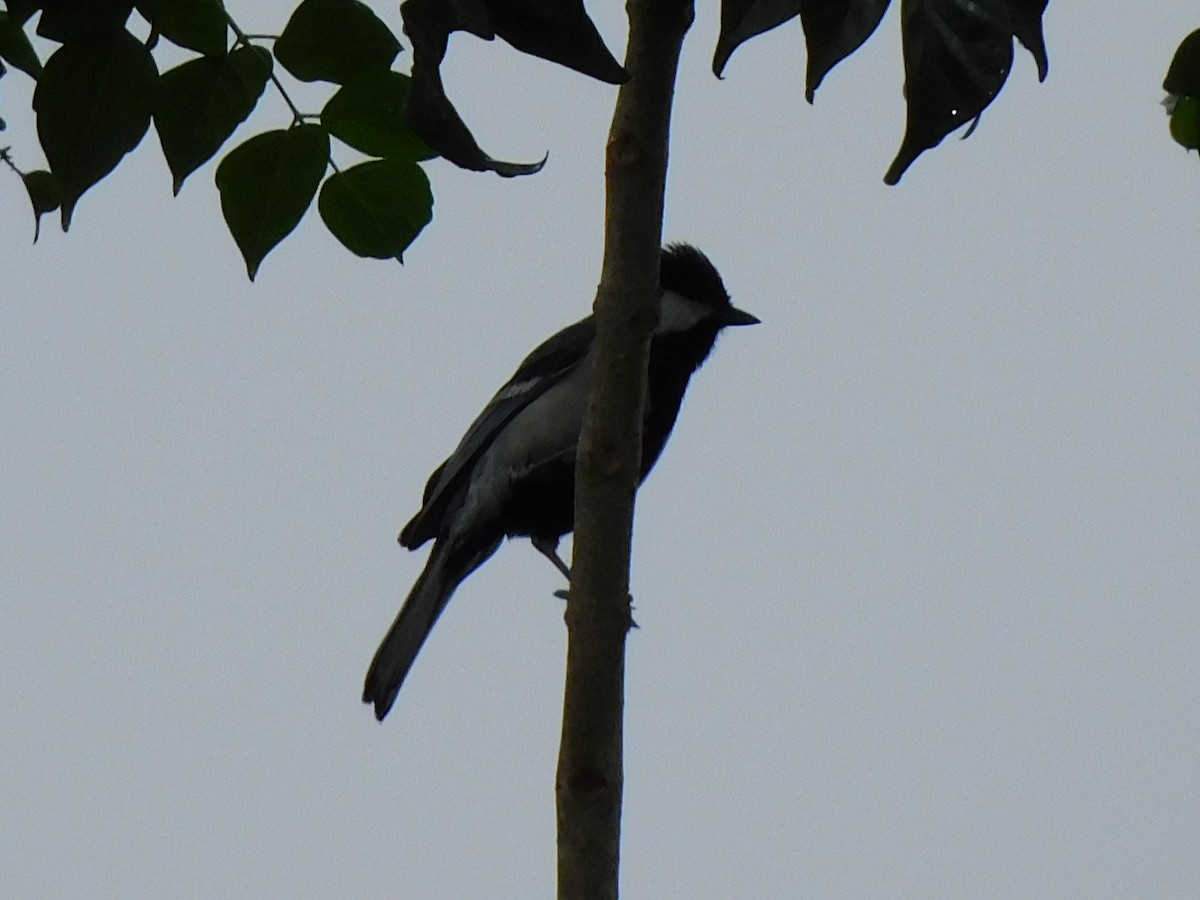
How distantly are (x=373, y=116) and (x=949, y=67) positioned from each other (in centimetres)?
81

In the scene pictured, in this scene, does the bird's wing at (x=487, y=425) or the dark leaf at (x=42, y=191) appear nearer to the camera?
the dark leaf at (x=42, y=191)

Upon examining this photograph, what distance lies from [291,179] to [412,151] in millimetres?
186

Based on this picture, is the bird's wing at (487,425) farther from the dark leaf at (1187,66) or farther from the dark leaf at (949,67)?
the dark leaf at (949,67)

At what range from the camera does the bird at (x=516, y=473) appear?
4031 mm

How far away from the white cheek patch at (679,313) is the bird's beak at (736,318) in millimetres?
52

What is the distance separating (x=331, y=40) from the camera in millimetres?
1915

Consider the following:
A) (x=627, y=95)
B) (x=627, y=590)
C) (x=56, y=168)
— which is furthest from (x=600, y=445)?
(x=56, y=168)

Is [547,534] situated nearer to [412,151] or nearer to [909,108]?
[412,151]

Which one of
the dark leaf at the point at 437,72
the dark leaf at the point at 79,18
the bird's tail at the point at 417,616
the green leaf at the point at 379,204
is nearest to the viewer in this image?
the dark leaf at the point at 437,72

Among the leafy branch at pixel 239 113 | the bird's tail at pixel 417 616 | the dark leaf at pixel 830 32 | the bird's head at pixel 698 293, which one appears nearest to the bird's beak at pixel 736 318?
the bird's head at pixel 698 293

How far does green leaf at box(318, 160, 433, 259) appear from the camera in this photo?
205cm

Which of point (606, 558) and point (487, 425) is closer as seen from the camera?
point (606, 558)

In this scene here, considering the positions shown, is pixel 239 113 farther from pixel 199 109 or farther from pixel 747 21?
pixel 747 21

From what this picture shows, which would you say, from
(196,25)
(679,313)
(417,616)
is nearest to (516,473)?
(417,616)
